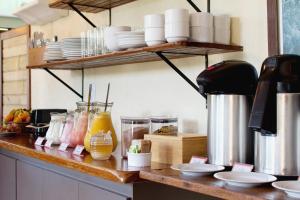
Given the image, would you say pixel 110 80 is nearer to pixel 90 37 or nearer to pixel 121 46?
pixel 90 37

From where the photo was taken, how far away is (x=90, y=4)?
257 cm

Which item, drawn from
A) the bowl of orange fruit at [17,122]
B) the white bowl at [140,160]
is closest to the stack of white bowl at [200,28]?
the white bowl at [140,160]

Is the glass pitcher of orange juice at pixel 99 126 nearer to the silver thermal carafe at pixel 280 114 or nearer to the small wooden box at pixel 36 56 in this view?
the silver thermal carafe at pixel 280 114

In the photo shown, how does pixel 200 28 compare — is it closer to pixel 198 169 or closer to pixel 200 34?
pixel 200 34

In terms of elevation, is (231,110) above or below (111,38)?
below

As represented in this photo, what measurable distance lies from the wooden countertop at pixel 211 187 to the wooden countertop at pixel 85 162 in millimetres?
71

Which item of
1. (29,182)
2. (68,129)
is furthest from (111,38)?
(29,182)

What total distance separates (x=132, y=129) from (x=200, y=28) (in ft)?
1.68

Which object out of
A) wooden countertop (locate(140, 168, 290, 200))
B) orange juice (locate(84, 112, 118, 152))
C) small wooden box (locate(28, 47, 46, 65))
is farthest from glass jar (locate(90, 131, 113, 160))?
small wooden box (locate(28, 47, 46, 65))

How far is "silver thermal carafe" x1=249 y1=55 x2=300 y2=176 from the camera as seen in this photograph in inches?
49.9

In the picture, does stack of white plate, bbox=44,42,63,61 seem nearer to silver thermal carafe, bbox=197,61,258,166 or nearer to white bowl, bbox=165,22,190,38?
white bowl, bbox=165,22,190,38

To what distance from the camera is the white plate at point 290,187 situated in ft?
3.47

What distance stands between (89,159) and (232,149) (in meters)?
0.67

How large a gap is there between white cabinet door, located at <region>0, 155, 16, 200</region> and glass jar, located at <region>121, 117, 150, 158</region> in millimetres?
957
